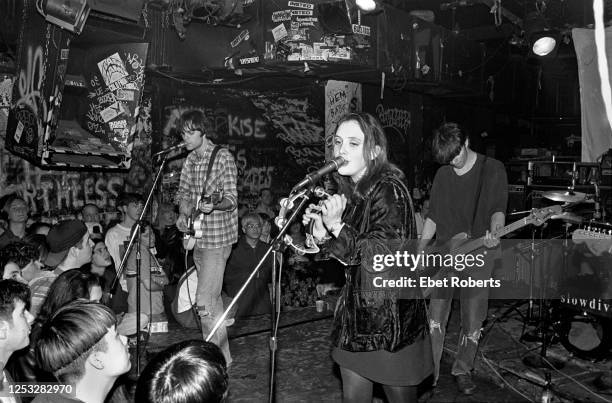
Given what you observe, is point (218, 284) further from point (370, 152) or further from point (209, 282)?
point (370, 152)

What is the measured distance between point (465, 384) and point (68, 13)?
16.1ft

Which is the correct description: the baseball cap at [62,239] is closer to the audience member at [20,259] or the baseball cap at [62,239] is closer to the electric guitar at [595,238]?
the audience member at [20,259]

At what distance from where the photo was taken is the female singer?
272cm

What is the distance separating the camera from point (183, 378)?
197 centimetres

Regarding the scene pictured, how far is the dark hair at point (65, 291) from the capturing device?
3.44m

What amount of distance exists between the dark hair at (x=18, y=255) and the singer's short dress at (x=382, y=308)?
250cm

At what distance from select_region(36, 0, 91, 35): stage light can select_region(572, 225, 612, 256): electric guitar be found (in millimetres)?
5256

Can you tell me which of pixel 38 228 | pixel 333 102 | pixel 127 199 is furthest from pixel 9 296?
pixel 333 102

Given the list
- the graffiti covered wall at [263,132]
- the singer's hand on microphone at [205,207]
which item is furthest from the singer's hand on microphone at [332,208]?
the graffiti covered wall at [263,132]

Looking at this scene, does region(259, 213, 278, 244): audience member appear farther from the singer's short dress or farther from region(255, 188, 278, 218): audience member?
the singer's short dress

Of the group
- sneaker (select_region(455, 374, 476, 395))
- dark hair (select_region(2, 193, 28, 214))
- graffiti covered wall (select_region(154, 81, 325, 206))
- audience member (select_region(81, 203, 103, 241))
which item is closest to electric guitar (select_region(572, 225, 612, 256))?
sneaker (select_region(455, 374, 476, 395))

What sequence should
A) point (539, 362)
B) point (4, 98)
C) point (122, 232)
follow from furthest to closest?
point (4, 98) < point (122, 232) < point (539, 362)

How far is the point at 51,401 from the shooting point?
7.43 ft

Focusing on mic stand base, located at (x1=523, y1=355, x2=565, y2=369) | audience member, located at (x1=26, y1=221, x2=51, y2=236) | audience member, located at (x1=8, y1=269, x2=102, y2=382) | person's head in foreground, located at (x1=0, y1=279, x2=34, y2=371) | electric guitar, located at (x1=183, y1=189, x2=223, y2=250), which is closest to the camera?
person's head in foreground, located at (x1=0, y1=279, x2=34, y2=371)
